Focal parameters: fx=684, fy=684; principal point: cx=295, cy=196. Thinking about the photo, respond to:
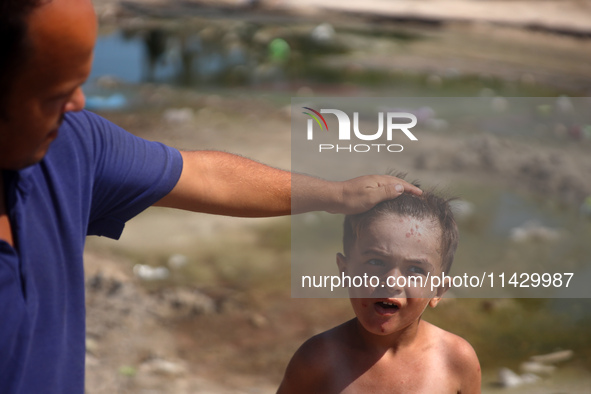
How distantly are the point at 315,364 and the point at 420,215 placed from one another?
0.45 meters

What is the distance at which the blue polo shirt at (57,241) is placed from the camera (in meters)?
1.29

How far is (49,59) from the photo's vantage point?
44.2 inches

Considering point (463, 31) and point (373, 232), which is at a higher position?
point (463, 31)

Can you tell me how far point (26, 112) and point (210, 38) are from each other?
8058mm

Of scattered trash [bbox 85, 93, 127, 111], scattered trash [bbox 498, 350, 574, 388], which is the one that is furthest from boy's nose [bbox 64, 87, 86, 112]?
scattered trash [bbox 85, 93, 127, 111]

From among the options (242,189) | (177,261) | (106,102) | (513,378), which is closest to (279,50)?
(106,102)

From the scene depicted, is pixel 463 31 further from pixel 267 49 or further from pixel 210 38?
pixel 210 38

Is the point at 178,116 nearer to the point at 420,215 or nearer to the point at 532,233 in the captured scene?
the point at 532,233

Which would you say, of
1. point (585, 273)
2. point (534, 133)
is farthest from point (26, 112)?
point (534, 133)

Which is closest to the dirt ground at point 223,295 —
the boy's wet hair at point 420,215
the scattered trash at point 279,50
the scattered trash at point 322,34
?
the boy's wet hair at point 420,215

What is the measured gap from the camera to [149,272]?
364 cm

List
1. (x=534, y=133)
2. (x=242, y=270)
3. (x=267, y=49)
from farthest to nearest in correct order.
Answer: (x=267, y=49) → (x=534, y=133) → (x=242, y=270)

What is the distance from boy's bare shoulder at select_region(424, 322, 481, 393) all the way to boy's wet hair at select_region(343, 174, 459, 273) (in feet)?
0.69

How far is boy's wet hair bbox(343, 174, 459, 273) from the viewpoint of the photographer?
5.14 feet
